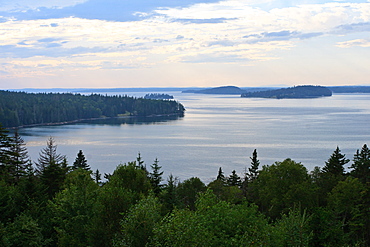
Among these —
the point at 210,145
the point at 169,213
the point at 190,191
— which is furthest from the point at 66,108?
the point at 169,213

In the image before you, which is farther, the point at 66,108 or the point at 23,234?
the point at 66,108

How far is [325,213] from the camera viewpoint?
75.6ft

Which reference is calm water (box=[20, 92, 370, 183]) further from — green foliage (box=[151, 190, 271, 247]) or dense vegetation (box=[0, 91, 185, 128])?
green foliage (box=[151, 190, 271, 247])

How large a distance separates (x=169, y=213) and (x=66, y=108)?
15000 cm

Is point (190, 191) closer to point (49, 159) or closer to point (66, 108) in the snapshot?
point (49, 159)

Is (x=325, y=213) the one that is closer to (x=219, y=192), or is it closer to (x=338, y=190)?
(x=338, y=190)

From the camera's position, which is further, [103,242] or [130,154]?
[130,154]

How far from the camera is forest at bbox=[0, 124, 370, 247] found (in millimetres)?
14789

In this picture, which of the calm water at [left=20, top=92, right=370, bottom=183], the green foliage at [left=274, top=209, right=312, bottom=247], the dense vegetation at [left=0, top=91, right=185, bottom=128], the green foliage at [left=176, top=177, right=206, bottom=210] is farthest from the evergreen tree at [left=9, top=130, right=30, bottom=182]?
the dense vegetation at [left=0, top=91, right=185, bottom=128]

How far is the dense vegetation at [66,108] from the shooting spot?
466ft

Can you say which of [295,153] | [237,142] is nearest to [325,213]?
[295,153]

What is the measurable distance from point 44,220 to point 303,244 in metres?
13.3

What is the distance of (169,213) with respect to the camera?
21.5m

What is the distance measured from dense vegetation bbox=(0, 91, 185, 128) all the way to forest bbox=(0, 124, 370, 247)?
116 m
